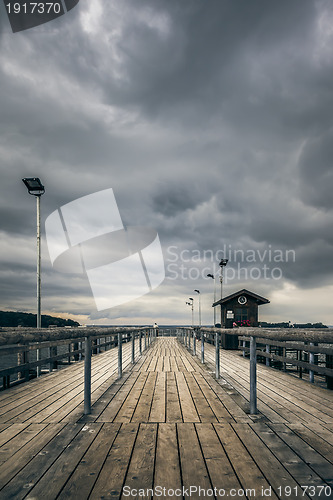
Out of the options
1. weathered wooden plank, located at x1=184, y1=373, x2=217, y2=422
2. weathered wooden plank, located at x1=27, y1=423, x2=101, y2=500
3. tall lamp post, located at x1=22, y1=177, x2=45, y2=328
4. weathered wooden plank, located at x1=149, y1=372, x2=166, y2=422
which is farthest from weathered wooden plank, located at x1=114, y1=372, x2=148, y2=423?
tall lamp post, located at x1=22, y1=177, x2=45, y2=328

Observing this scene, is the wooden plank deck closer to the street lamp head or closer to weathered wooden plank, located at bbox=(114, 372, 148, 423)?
weathered wooden plank, located at bbox=(114, 372, 148, 423)

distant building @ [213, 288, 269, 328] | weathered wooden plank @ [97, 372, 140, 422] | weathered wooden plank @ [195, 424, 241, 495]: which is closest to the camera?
weathered wooden plank @ [195, 424, 241, 495]

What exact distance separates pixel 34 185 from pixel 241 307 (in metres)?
16.4

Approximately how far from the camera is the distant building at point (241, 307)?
21.5m

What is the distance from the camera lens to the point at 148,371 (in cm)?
838

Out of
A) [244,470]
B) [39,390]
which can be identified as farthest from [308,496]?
[39,390]

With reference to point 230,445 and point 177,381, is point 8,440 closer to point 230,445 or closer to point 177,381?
point 230,445

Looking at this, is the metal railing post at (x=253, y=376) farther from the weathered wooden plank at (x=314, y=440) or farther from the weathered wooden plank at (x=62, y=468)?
the weathered wooden plank at (x=62, y=468)

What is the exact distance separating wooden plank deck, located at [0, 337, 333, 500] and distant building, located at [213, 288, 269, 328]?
15.5 meters

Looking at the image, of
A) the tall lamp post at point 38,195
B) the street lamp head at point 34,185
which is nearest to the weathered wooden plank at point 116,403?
the tall lamp post at point 38,195

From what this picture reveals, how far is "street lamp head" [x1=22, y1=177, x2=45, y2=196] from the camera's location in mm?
9664

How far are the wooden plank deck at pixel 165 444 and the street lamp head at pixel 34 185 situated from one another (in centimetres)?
627

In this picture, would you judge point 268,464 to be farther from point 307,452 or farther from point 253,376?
point 253,376

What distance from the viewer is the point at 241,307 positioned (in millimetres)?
21656
